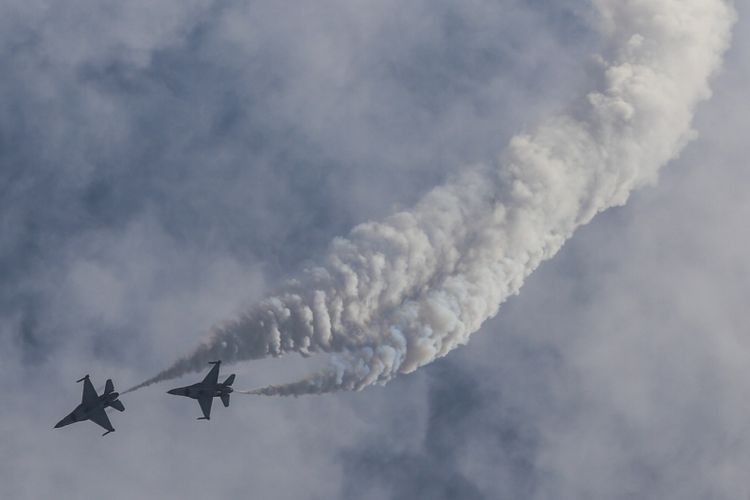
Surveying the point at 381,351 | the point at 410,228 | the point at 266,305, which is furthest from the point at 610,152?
the point at 266,305

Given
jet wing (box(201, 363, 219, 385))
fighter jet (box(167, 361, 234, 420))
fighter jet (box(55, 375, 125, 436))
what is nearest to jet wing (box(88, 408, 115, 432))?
fighter jet (box(55, 375, 125, 436))

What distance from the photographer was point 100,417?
351 feet

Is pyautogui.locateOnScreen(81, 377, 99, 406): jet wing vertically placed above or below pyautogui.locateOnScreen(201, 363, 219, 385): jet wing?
below

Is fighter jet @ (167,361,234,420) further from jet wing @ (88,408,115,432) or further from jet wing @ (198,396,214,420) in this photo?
jet wing @ (88,408,115,432)

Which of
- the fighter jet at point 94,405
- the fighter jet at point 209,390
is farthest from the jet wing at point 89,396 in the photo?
the fighter jet at point 209,390

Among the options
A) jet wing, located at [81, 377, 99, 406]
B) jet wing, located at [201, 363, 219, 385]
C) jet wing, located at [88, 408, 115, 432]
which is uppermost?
jet wing, located at [201, 363, 219, 385]

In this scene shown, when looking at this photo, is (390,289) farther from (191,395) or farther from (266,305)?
(191,395)

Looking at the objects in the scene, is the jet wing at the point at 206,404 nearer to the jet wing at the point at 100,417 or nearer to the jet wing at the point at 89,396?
the jet wing at the point at 100,417

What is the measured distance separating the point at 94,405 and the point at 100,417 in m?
1.36

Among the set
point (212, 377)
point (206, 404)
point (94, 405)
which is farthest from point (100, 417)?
point (212, 377)

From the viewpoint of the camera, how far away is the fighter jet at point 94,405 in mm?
106375

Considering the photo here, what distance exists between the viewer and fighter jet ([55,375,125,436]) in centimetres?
10638

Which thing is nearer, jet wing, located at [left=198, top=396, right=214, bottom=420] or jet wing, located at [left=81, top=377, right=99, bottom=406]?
jet wing, located at [left=198, top=396, right=214, bottom=420]

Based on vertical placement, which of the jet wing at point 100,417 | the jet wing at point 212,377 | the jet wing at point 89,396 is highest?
the jet wing at point 212,377
